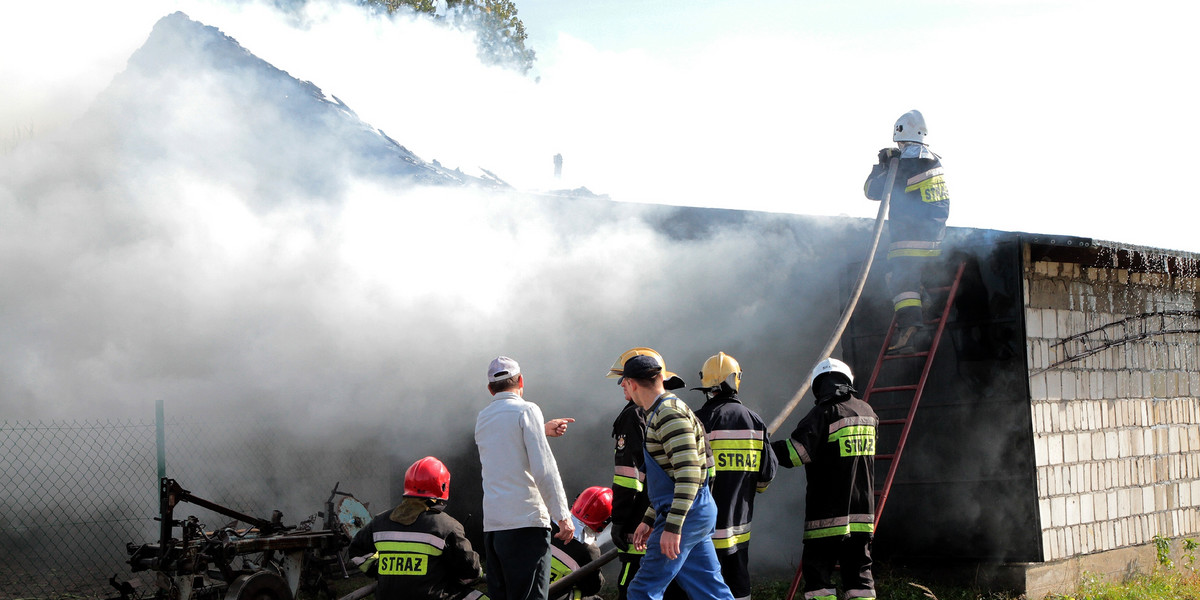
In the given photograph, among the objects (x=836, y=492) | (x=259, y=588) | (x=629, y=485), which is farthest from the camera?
(x=259, y=588)

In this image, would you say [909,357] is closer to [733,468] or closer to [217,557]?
[733,468]

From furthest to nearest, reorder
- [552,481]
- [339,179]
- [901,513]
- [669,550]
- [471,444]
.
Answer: [471,444]
[339,179]
[901,513]
[552,481]
[669,550]

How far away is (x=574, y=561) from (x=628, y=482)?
63 centimetres

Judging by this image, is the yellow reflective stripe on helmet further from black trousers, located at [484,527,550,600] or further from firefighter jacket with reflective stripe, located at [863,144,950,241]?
firefighter jacket with reflective stripe, located at [863,144,950,241]

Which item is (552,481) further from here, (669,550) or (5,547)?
(5,547)

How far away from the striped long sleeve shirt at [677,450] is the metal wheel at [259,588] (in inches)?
132

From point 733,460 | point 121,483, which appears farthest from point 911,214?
point 121,483

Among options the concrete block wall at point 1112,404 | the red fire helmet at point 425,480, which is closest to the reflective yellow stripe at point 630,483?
the red fire helmet at point 425,480

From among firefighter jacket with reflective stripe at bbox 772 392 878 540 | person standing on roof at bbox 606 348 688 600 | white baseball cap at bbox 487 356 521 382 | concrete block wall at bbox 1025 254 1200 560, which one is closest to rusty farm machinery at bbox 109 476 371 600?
white baseball cap at bbox 487 356 521 382

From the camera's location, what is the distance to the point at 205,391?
8.70 metres

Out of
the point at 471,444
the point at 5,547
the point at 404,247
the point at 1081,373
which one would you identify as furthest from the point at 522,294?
the point at 5,547

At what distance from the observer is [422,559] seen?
181 inches

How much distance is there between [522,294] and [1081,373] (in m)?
4.70

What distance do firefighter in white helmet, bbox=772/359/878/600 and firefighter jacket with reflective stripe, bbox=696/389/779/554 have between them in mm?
Result: 371
